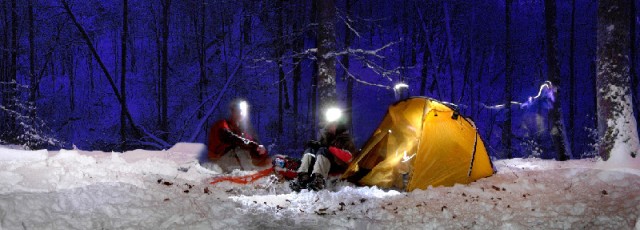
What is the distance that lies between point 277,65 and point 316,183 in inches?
727

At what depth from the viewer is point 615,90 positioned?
8000 mm

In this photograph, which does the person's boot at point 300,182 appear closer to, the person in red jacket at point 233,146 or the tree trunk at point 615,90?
the person in red jacket at point 233,146

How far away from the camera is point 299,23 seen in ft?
91.1

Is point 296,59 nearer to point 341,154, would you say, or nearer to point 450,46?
point 450,46

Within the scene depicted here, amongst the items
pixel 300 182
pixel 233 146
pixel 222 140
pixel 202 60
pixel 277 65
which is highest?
pixel 202 60

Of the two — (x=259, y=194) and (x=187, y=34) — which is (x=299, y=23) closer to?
(x=187, y=34)

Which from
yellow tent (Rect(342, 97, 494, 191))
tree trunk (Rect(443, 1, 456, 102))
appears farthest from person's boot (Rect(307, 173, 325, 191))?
tree trunk (Rect(443, 1, 456, 102))

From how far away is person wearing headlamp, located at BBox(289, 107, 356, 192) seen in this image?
674 cm

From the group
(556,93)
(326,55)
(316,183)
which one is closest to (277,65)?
(326,55)

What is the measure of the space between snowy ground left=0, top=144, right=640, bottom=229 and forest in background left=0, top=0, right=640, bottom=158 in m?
16.1

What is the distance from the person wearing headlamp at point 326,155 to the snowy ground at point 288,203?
0.32m

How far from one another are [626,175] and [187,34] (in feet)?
103

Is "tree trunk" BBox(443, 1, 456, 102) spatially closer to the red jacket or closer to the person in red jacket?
the person in red jacket

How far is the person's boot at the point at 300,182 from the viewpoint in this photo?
6.64 metres
